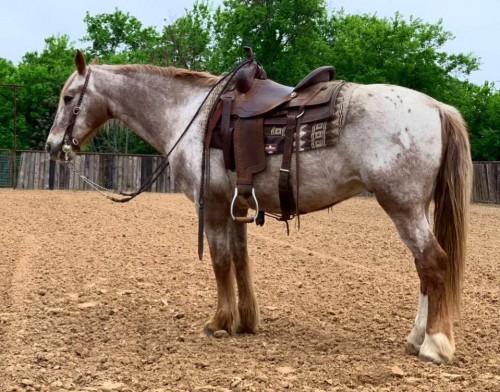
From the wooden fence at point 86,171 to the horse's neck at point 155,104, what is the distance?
24.6m

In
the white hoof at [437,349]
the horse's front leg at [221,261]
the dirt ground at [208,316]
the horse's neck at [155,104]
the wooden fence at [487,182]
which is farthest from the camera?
the wooden fence at [487,182]

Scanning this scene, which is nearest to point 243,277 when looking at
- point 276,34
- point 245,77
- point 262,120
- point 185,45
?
point 262,120

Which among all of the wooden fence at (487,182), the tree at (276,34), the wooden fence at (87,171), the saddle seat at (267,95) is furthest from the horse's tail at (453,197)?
the tree at (276,34)

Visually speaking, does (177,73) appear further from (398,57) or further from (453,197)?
(398,57)

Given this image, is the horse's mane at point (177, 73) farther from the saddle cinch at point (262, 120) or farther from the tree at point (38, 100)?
the tree at point (38, 100)

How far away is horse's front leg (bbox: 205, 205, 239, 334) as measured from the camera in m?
5.48

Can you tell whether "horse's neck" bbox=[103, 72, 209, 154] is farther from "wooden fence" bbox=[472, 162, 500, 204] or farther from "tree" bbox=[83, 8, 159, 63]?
"tree" bbox=[83, 8, 159, 63]

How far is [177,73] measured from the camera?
5973mm

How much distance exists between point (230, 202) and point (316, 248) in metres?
5.95

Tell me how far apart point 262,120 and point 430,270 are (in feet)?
5.65

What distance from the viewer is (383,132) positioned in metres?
4.64

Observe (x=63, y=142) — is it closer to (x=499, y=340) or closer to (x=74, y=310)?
(x=74, y=310)

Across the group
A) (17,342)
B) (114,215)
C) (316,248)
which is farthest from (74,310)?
(114,215)

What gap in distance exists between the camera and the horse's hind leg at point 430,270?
461 cm
